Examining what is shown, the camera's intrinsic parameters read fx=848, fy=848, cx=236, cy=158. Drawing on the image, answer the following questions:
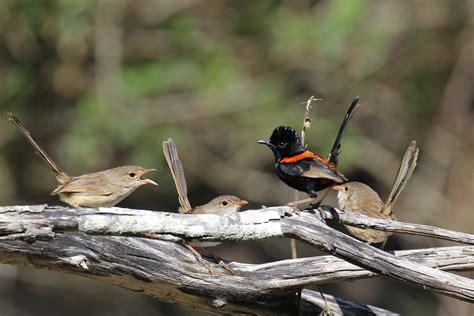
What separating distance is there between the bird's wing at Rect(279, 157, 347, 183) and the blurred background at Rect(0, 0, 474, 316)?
4816 mm

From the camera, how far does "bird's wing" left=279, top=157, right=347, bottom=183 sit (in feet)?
18.0

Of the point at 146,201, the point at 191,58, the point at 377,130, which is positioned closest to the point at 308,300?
the point at 191,58

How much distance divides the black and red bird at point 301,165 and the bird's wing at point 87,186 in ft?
4.61

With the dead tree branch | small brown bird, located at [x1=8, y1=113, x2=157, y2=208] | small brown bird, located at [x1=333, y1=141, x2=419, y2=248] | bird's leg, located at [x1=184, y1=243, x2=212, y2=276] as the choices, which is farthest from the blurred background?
the dead tree branch

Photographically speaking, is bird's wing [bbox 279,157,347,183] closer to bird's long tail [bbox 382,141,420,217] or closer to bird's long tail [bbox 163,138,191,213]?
bird's long tail [bbox 382,141,420,217]

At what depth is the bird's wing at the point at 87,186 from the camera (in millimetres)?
6562

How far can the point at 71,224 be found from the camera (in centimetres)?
434

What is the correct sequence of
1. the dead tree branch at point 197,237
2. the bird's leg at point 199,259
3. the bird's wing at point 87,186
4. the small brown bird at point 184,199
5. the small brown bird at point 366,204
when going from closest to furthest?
1. the dead tree branch at point 197,237
2. the bird's leg at point 199,259
3. the small brown bird at point 184,199
4. the bird's wing at point 87,186
5. the small brown bird at point 366,204

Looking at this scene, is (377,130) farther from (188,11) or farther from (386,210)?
(386,210)

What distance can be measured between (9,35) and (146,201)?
3.10m

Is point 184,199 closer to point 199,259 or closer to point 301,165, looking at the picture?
point 199,259

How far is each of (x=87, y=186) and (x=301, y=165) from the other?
183 cm

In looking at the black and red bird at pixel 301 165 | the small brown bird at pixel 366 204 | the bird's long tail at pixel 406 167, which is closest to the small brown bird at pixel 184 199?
the black and red bird at pixel 301 165

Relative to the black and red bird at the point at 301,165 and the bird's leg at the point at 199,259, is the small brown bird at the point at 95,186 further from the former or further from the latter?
the black and red bird at the point at 301,165
